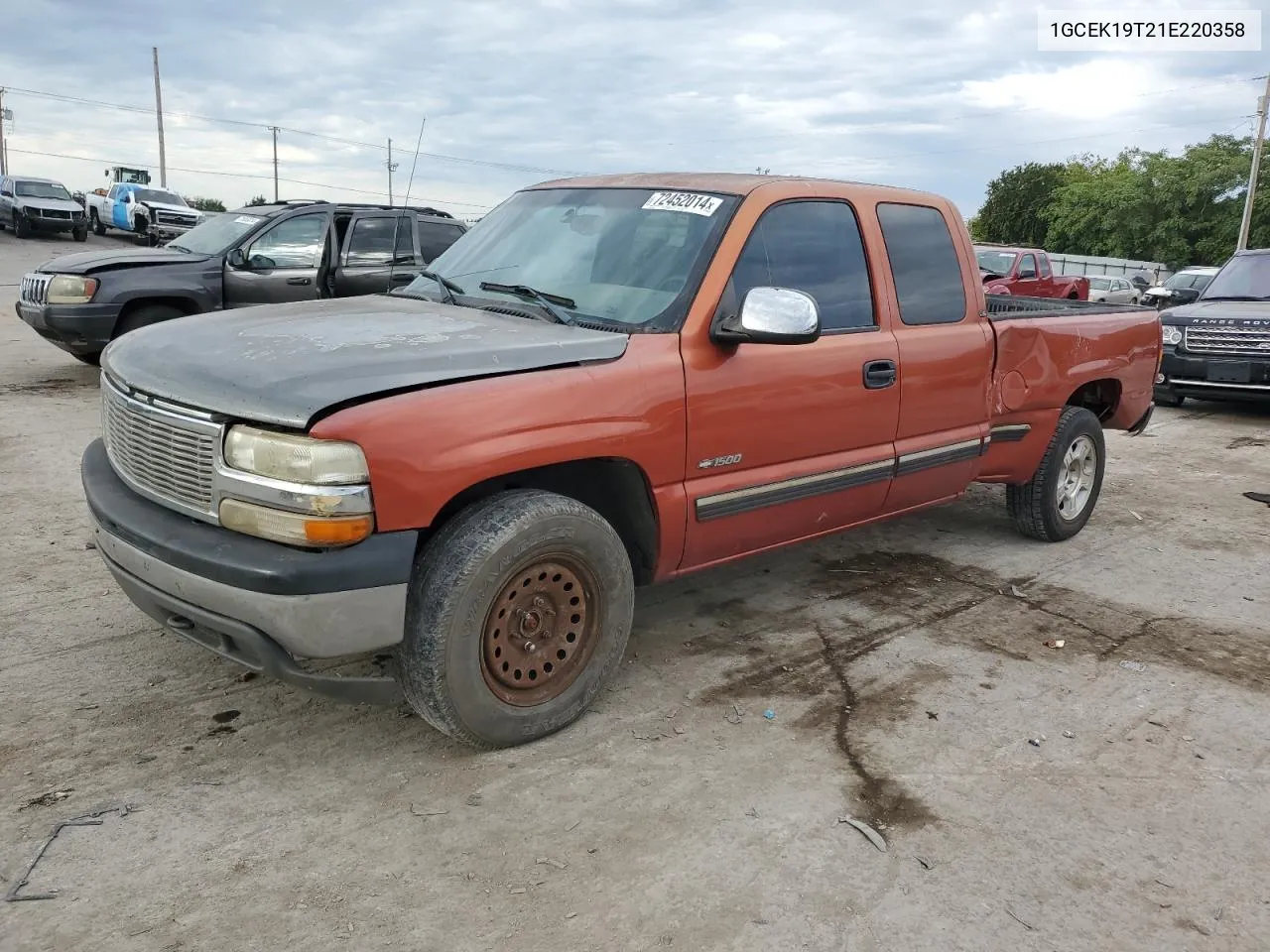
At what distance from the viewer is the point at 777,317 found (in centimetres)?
335

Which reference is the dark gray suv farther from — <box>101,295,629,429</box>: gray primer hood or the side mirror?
the side mirror

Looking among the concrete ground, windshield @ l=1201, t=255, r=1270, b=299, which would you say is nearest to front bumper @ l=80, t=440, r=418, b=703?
the concrete ground

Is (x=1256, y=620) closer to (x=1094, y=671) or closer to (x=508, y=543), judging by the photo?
(x=1094, y=671)

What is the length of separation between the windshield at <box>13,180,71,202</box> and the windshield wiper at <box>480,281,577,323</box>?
30.8 m

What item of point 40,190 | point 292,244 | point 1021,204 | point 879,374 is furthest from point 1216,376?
point 1021,204

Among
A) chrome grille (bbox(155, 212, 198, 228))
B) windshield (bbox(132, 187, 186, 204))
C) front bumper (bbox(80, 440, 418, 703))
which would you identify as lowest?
front bumper (bbox(80, 440, 418, 703))

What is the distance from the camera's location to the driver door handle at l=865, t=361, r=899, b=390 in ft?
13.4

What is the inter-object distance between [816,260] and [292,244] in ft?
22.8

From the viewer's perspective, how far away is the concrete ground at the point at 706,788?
95.9 inches

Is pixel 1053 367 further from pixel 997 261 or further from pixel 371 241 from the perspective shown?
pixel 997 261

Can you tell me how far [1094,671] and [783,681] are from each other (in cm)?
131

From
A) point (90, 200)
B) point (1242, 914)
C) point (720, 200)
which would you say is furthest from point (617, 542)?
point (90, 200)

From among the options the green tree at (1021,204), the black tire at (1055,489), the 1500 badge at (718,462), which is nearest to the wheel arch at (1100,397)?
the black tire at (1055,489)

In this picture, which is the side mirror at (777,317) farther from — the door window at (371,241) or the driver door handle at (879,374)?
the door window at (371,241)
